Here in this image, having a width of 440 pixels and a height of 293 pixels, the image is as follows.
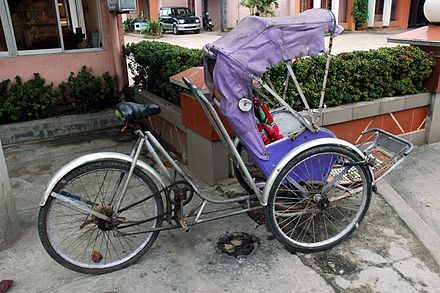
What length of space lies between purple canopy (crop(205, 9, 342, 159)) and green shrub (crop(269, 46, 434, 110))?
1.49 metres

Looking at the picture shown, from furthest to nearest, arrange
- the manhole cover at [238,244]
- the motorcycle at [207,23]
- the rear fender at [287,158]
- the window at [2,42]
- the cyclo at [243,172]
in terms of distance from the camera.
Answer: the motorcycle at [207,23]
the window at [2,42]
the manhole cover at [238,244]
the rear fender at [287,158]
the cyclo at [243,172]

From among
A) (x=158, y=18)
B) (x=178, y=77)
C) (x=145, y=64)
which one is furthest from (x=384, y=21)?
(x=178, y=77)

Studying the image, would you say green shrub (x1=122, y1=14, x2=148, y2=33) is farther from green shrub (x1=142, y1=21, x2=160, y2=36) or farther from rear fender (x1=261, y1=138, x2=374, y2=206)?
rear fender (x1=261, y1=138, x2=374, y2=206)

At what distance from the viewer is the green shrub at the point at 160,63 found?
490 centimetres

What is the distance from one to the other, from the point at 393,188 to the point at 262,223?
5.64 ft

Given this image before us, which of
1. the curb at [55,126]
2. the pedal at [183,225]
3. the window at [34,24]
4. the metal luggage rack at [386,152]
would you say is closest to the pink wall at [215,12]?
the window at [34,24]

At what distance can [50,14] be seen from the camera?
20.5 ft

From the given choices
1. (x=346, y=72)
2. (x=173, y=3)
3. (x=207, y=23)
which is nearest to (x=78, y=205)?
(x=346, y=72)

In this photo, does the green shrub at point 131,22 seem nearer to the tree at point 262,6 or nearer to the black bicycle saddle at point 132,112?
the tree at point 262,6

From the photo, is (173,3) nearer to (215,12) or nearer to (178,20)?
(215,12)

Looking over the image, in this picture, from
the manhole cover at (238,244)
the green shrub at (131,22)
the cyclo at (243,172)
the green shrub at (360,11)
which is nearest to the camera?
the cyclo at (243,172)

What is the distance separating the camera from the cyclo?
260cm

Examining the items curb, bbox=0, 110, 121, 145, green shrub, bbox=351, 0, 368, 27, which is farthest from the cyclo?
green shrub, bbox=351, 0, 368, 27

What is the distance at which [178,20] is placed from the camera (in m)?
24.9
